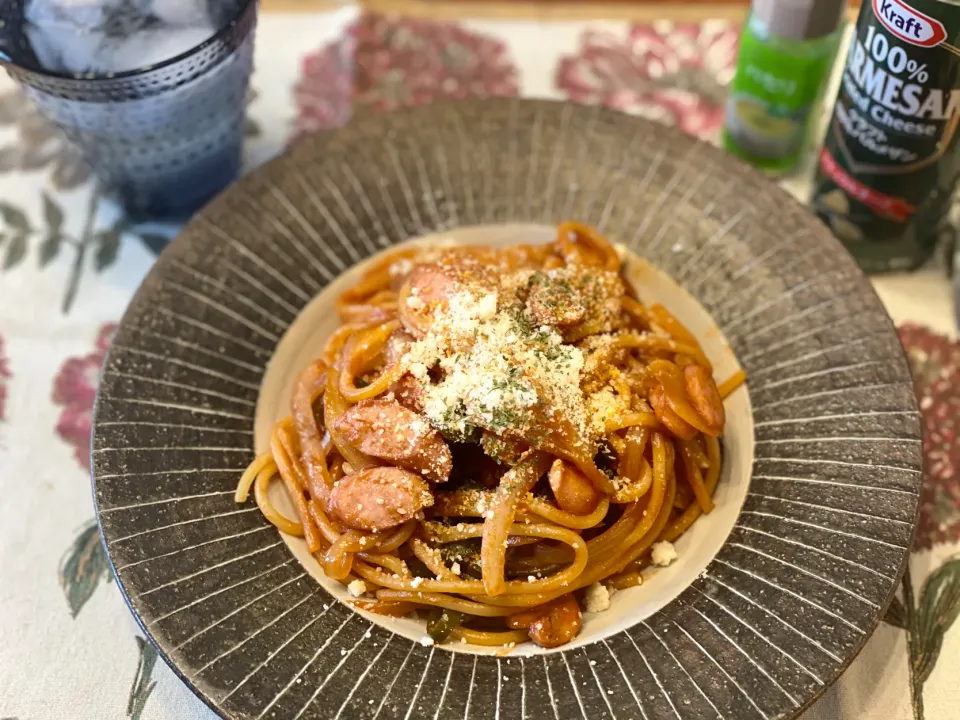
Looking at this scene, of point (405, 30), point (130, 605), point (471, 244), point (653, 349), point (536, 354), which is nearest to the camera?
point (130, 605)

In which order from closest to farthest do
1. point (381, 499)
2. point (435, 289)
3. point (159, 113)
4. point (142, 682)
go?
1. point (381, 499)
2. point (142, 682)
3. point (435, 289)
4. point (159, 113)

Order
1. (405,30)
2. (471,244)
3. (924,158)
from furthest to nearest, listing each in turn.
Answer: (405,30), (471,244), (924,158)

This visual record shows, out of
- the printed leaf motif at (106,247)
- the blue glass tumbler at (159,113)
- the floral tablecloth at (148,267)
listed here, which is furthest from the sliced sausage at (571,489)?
the printed leaf motif at (106,247)

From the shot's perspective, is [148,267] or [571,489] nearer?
[571,489]

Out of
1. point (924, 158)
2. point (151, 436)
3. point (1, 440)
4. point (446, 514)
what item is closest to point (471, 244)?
point (446, 514)

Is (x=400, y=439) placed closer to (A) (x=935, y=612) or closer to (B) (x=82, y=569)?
(B) (x=82, y=569)

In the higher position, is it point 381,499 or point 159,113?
point 159,113

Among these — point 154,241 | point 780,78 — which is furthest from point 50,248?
point 780,78

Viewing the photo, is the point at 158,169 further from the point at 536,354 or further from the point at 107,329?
the point at 536,354
